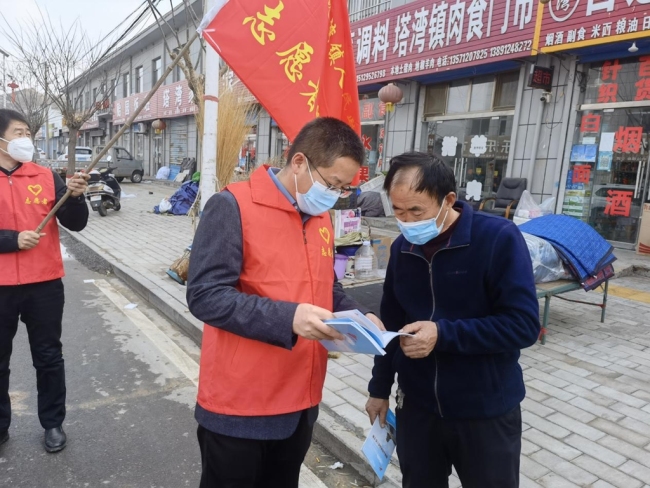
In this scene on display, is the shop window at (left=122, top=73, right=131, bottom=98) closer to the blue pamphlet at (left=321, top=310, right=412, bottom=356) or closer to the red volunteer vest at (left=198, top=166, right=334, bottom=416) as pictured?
the red volunteer vest at (left=198, top=166, right=334, bottom=416)

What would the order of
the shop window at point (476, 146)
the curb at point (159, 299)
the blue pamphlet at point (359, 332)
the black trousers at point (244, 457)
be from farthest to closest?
the shop window at point (476, 146) → the curb at point (159, 299) → the black trousers at point (244, 457) → the blue pamphlet at point (359, 332)

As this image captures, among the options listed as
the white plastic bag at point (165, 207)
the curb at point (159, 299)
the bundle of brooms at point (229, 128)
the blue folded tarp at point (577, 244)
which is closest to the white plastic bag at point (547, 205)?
the blue folded tarp at point (577, 244)

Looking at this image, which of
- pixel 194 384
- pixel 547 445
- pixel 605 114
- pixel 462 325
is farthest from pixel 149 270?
pixel 605 114

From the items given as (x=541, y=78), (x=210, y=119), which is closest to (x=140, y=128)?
(x=541, y=78)

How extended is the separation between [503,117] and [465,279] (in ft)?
29.6

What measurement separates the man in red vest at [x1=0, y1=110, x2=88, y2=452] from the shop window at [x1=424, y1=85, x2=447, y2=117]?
951 cm

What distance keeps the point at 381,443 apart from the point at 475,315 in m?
0.67

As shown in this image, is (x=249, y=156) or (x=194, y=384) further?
(x=249, y=156)

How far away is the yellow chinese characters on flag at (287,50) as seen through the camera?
292 centimetres

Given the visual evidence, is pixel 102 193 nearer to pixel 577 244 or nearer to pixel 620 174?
pixel 577 244

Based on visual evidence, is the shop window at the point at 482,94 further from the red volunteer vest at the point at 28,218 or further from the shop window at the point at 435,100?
the red volunteer vest at the point at 28,218

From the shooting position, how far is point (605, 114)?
7.91 metres

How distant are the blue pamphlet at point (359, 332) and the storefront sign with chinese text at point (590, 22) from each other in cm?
724

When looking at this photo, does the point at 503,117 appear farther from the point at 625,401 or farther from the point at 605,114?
the point at 625,401
